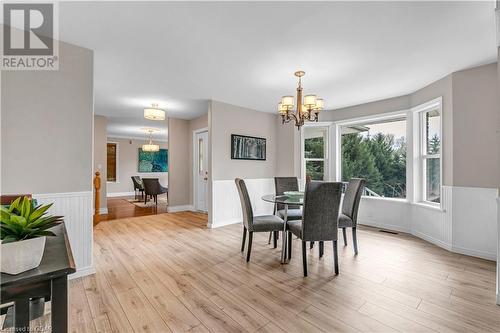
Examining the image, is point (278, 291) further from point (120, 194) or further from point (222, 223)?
point (120, 194)

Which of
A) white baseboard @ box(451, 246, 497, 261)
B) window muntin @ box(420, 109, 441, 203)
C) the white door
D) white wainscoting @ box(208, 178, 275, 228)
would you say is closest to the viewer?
white baseboard @ box(451, 246, 497, 261)

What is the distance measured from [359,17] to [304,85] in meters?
1.63

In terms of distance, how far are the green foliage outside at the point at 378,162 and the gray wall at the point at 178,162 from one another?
4.01 meters

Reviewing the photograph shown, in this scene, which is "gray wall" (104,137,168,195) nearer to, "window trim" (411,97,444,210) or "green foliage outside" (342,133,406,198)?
"green foliage outside" (342,133,406,198)

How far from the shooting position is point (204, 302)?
1948 mm

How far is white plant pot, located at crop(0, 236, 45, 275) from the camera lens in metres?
0.79

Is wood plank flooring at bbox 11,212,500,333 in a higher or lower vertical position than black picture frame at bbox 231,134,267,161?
lower

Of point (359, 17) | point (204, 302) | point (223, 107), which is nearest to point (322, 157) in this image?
point (223, 107)

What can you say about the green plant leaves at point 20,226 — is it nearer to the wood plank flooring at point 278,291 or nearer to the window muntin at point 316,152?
the wood plank flooring at point 278,291

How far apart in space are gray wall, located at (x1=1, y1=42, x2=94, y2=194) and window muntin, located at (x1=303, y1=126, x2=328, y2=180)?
13.6 ft

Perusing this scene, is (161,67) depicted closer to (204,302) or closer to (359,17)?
(359,17)

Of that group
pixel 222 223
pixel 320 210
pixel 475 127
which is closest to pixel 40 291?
pixel 320 210

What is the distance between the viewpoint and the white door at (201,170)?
5.93 meters

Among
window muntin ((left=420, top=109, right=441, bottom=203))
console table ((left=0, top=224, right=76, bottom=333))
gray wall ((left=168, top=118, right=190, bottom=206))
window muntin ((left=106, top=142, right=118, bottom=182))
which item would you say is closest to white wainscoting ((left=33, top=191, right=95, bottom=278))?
console table ((left=0, top=224, right=76, bottom=333))
